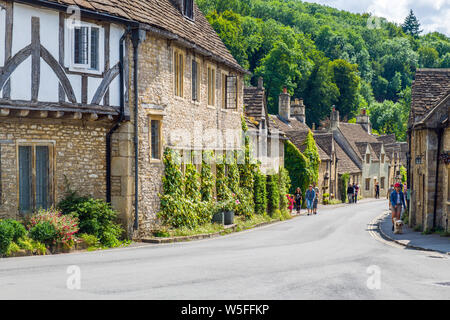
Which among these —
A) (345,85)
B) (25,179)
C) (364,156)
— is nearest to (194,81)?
(25,179)

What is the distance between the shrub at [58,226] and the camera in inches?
601

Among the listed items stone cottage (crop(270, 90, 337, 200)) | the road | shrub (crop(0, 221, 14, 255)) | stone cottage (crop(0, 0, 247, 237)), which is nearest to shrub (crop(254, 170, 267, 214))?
stone cottage (crop(0, 0, 247, 237))

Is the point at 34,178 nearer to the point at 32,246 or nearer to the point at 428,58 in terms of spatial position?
the point at 32,246

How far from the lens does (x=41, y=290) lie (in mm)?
9469

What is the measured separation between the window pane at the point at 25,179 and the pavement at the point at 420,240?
1163 centimetres

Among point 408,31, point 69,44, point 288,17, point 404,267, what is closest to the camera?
point 404,267

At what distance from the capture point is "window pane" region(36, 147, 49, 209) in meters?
16.6

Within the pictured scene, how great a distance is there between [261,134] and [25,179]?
65.1 ft

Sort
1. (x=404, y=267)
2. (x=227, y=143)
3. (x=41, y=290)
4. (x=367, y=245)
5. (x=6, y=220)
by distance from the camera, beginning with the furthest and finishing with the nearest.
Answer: (x=227, y=143)
(x=367, y=245)
(x=6, y=220)
(x=404, y=267)
(x=41, y=290)

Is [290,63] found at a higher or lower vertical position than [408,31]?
lower

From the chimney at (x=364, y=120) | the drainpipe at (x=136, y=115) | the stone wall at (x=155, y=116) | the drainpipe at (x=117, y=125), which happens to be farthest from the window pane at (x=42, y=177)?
the chimney at (x=364, y=120)
